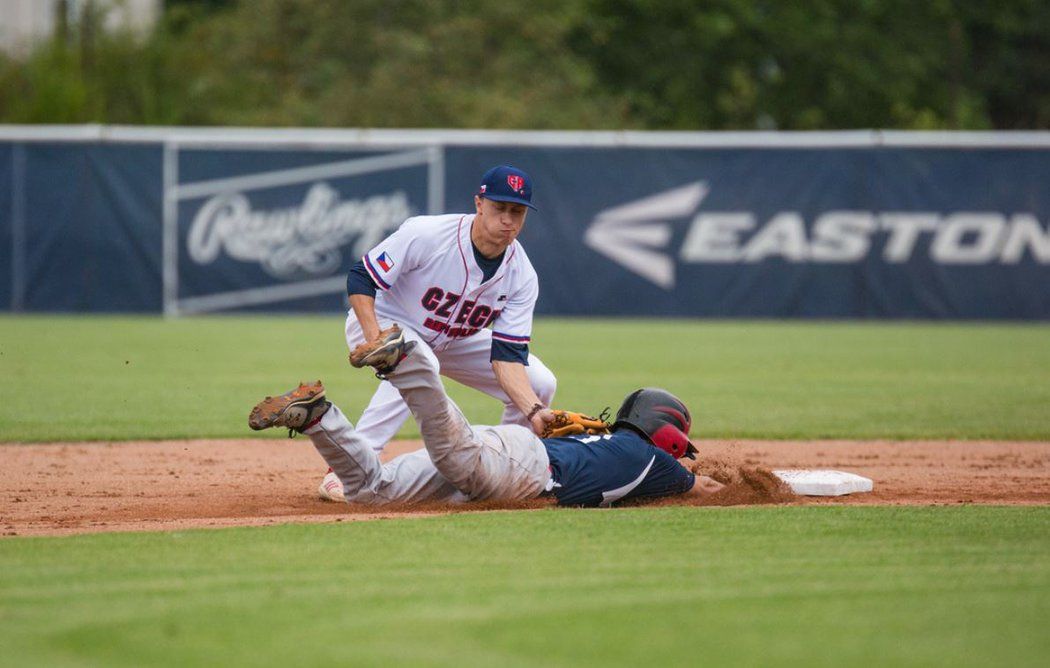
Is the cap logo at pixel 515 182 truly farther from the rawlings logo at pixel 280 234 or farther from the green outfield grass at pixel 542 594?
the rawlings logo at pixel 280 234

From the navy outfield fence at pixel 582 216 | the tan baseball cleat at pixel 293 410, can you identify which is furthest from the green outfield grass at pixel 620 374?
the tan baseball cleat at pixel 293 410

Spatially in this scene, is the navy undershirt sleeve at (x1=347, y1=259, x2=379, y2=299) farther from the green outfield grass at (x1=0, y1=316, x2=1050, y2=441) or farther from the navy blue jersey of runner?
the green outfield grass at (x1=0, y1=316, x2=1050, y2=441)

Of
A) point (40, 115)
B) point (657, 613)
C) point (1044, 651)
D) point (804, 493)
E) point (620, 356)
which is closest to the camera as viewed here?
point (1044, 651)

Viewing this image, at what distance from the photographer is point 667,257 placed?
18281 mm

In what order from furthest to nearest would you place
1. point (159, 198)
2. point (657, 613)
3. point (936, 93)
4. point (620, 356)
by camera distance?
point (936, 93)
point (159, 198)
point (620, 356)
point (657, 613)

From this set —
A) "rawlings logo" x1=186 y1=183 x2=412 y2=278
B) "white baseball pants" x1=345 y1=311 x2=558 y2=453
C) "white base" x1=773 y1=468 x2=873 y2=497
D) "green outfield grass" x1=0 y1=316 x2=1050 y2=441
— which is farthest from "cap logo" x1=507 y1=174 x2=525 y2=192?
"rawlings logo" x1=186 y1=183 x2=412 y2=278

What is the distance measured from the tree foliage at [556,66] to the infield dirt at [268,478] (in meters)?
16.4

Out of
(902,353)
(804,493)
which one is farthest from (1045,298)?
(804,493)

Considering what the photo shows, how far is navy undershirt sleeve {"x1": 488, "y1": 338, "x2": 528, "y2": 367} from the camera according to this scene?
6043 mm

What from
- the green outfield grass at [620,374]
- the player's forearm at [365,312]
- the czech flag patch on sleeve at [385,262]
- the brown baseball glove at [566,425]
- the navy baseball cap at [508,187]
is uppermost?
the navy baseball cap at [508,187]

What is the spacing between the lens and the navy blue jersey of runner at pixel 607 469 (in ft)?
18.1

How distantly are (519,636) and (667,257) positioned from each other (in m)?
15.2

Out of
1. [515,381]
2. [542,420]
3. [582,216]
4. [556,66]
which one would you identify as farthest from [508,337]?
[556,66]

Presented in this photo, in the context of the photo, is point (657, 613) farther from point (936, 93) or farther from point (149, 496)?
point (936, 93)
